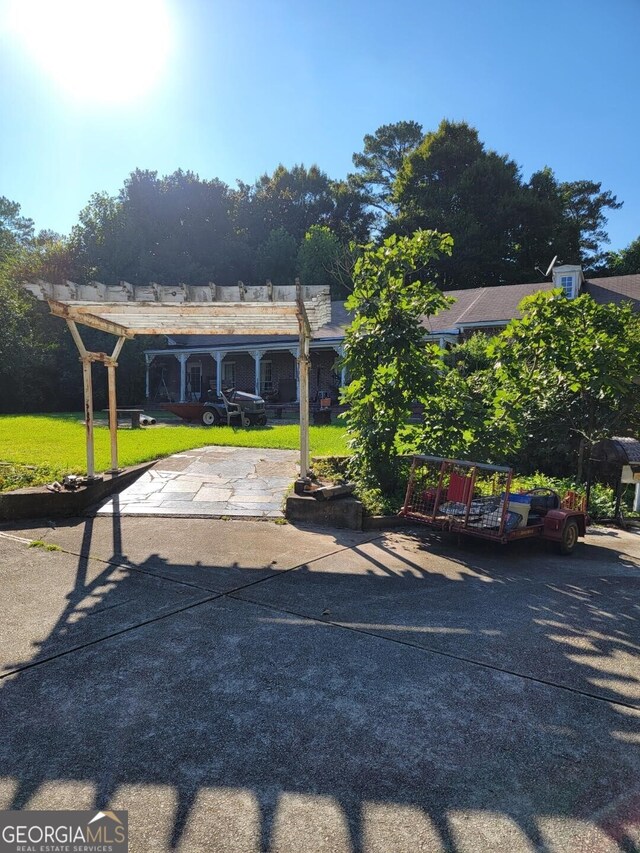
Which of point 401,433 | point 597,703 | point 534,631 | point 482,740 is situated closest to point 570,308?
point 401,433

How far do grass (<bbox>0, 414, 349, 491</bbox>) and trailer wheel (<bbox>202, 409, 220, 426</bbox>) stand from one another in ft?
3.05

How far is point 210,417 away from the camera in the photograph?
1905 cm

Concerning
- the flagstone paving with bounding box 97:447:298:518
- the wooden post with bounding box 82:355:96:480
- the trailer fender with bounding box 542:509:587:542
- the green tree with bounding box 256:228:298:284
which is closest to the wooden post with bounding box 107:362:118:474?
the flagstone paving with bounding box 97:447:298:518

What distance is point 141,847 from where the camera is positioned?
6.67 feet

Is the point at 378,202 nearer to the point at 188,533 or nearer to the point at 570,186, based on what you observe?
the point at 570,186

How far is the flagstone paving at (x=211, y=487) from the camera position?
7547 mm

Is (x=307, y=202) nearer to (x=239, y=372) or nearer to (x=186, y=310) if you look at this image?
(x=239, y=372)

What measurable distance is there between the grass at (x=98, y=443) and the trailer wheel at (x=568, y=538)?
3.32m

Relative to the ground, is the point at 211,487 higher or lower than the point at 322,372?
lower

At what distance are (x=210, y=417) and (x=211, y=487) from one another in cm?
1059

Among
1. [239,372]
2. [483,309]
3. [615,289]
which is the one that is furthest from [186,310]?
[239,372]

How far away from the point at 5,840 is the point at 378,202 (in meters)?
58.2

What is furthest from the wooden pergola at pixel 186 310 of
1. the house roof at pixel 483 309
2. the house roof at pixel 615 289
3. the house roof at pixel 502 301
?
the house roof at pixel 615 289

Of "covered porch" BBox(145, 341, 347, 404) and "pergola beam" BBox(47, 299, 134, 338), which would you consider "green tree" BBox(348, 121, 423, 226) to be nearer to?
"covered porch" BBox(145, 341, 347, 404)
